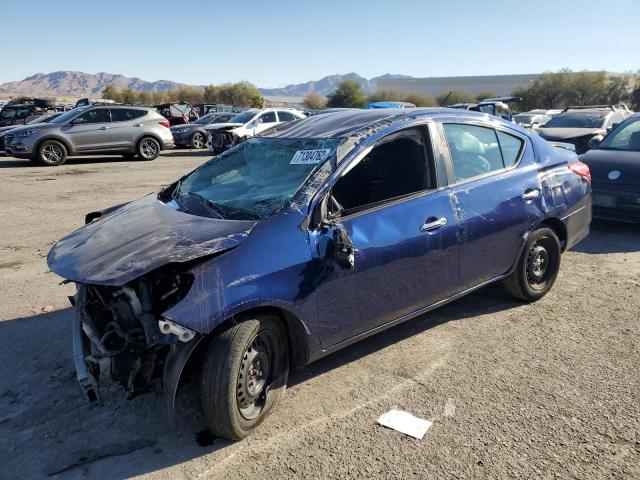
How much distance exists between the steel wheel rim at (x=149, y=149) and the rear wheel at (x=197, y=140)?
398cm

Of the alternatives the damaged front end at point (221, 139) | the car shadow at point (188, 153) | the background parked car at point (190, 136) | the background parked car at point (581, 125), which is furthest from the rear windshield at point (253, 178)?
the background parked car at point (190, 136)

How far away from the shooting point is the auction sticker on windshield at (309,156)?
11.1ft

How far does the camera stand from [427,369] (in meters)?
3.58

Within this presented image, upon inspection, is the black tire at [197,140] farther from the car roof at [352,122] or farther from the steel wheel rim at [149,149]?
the car roof at [352,122]

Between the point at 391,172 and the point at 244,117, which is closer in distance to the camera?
the point at 391,172

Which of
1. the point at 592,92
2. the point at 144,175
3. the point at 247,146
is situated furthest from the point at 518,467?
the point at 592,92

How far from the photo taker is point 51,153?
14477 millimetres

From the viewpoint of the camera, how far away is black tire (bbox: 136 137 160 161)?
16125 millimetres

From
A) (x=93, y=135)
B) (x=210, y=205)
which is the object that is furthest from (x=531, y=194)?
(x=93, y=135)

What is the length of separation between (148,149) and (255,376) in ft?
48.7

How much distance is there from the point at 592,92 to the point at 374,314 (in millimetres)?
67933

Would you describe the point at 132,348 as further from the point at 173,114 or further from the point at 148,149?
the point at 173,114

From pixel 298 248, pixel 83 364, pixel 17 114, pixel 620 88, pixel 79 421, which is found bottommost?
pixel 79 421

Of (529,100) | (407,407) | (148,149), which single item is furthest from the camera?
(529,100)
